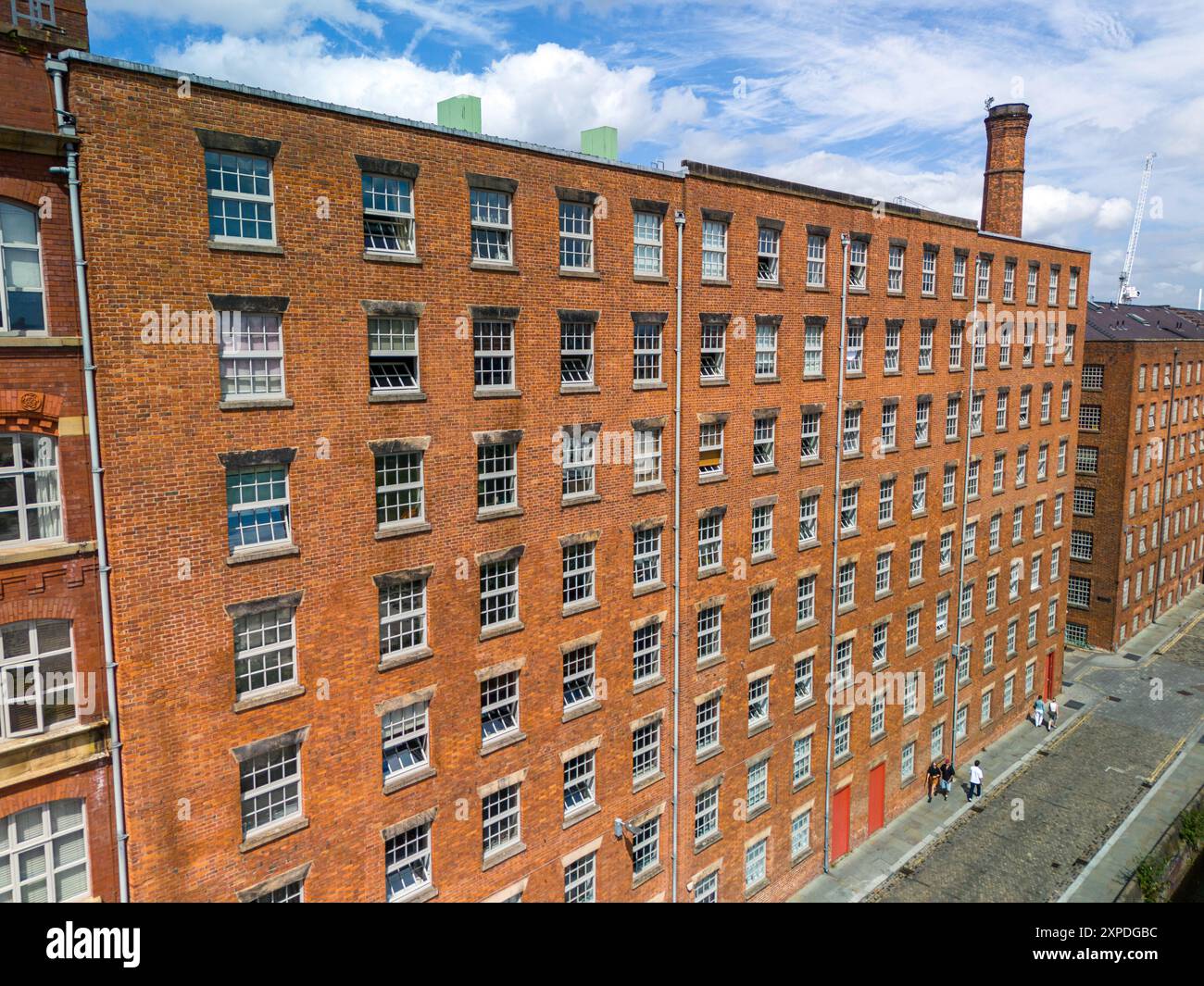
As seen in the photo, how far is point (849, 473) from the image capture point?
33.8 meters

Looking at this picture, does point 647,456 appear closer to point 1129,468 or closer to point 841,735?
point 841,735

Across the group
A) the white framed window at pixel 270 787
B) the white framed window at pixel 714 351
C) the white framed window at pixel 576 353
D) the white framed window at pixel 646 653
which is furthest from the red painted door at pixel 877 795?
the white framed window at pixel 270 787

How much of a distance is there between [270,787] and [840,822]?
26158 mm

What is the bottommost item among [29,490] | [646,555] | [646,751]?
[646,751]

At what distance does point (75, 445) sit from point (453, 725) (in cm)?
1147

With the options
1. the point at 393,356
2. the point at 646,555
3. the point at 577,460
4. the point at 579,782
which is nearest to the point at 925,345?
the point at 646,555

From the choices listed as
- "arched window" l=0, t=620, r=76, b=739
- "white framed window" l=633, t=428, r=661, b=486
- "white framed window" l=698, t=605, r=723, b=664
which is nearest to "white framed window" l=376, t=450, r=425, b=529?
"arched window" l=0, t=620, r=76, b=739

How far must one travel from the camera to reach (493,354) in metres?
21.9

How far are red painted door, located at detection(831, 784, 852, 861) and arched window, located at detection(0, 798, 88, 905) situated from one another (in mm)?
28492

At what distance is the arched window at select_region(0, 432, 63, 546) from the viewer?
15.3 m

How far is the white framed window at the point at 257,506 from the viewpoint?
17797 mm

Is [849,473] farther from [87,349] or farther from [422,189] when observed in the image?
[87,349]

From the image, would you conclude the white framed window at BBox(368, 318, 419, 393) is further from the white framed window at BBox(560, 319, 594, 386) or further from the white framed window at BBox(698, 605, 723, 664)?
the white framed window at BBox(698, 605, 723, 664)
